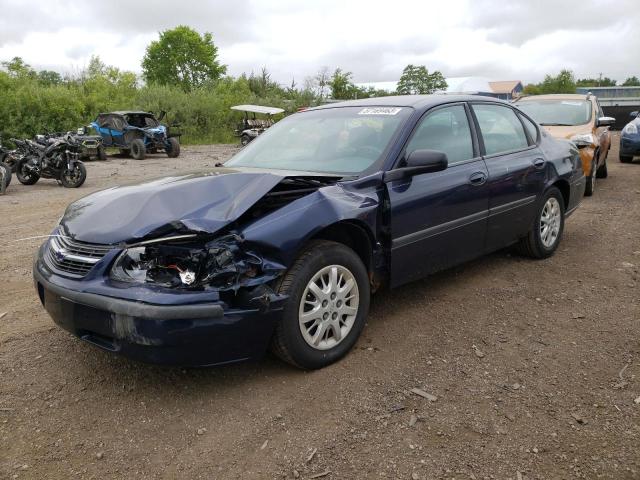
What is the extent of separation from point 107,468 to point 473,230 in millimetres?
2978

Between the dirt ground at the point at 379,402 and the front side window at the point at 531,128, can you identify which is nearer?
the dirt ground at the point at 379,402

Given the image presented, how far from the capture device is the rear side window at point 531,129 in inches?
198

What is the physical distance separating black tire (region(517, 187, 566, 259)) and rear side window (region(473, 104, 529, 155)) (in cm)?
57

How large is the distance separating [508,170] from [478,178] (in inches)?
19.9

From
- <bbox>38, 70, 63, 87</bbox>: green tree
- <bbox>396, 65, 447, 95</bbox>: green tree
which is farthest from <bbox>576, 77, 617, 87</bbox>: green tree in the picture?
<bbox>38, 70, 63, 87</bbox>: green tree

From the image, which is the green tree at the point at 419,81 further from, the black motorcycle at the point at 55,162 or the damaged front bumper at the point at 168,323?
the damaged front bumper at the point at 168,323

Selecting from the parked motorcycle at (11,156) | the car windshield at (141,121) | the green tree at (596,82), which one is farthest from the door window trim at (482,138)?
the green tree at (596,82)

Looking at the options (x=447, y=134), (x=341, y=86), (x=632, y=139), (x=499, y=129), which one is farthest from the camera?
(x=341, y=86)

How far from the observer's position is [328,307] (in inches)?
121

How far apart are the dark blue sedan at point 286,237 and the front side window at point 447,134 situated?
0.04 feet

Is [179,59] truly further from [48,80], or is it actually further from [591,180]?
[591,180]

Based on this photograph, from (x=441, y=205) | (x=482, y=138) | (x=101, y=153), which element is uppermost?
(x=482, y=138)

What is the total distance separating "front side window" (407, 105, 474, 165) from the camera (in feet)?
12.5

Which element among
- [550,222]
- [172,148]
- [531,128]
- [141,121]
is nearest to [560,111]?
[531,128]
